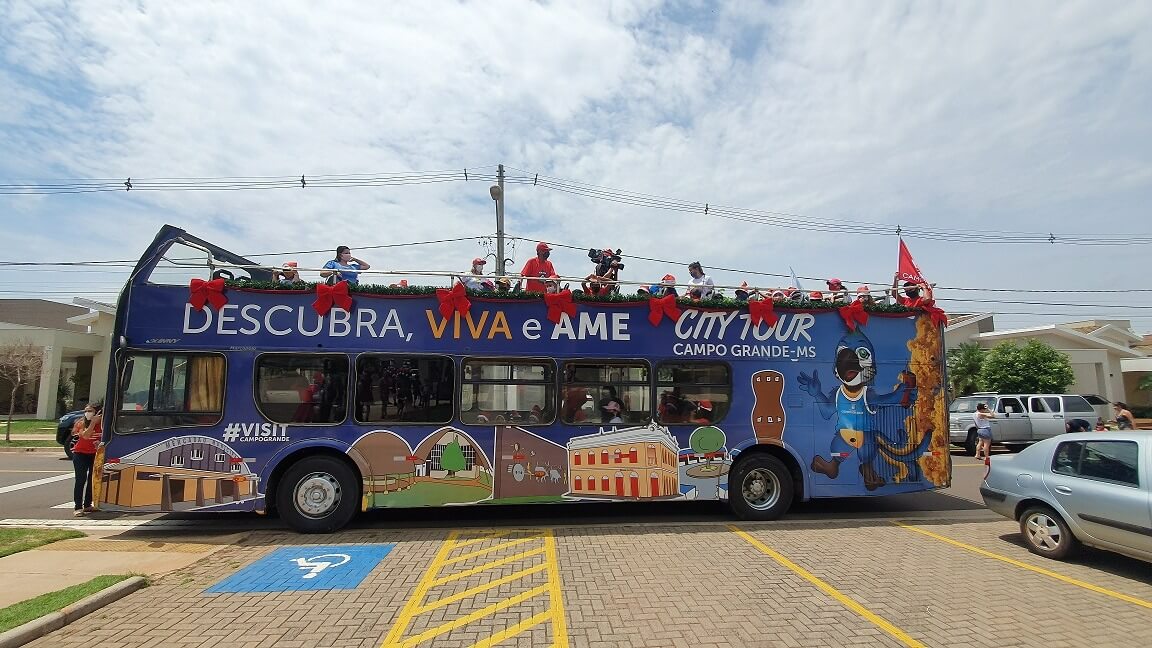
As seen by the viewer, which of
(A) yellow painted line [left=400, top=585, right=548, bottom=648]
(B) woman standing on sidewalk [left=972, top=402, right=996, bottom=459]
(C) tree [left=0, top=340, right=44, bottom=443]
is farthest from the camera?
(C) tree [left=0, top=340, right=44, bottom=443]

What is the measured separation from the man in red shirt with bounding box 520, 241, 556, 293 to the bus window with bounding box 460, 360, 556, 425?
41.1 inches

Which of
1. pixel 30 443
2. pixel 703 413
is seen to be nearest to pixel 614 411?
pixel 703 413

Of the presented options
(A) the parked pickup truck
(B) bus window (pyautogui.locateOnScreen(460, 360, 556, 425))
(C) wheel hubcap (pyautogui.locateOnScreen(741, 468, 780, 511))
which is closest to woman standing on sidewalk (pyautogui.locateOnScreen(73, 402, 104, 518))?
(B) bus window (pyautogui.locateOnScreen(460, 360, 556, 425))

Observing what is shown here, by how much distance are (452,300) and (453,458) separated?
2.06m

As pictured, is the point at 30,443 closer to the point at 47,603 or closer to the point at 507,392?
the point at 47,603

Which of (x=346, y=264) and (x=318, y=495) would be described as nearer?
(x=318, y=495)

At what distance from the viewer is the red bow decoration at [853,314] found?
855cm

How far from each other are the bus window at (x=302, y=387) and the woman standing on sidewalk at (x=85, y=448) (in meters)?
2.90

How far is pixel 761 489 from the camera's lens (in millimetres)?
8305

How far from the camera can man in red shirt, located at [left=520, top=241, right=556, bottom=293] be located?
8114 millimetres

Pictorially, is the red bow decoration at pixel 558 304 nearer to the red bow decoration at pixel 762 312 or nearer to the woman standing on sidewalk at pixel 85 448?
the red bow decoration at pixel 762 312

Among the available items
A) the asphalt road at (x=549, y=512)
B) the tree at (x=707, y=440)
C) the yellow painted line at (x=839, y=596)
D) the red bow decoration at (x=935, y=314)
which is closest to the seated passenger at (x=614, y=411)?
the tree at (x=707, y=440)

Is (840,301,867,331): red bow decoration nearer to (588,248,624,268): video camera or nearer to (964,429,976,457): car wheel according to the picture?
(588,248,624,268): video camera

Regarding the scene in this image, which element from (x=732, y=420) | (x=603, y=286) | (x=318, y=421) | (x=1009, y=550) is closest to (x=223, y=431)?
(x=318, y=421)
